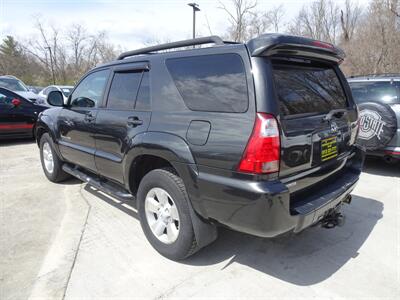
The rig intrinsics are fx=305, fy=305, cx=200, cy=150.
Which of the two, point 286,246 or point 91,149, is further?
point 91,149

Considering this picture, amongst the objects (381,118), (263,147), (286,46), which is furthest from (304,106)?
(381,118)

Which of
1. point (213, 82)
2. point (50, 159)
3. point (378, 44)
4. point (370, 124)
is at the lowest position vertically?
point (50, 159)

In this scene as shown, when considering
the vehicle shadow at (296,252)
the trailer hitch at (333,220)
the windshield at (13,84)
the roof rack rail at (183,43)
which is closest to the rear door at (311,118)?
the trailer hitch at (333,220)

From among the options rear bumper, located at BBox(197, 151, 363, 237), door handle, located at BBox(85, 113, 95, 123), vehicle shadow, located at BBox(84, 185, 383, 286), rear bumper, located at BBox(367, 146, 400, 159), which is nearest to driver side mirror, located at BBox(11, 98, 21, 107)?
door handle, located at BBox(85, 113, 95, 123)

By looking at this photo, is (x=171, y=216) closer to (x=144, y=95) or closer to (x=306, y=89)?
(x=144, y=95)

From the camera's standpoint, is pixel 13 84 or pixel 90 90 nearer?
pixel 90 90

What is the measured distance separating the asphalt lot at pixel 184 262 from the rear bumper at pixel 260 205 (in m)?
0.56

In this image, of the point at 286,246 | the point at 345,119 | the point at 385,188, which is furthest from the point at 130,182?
the point at 385,188

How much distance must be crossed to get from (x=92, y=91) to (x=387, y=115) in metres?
4.36

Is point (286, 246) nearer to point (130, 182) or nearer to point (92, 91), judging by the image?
point (130, 182)

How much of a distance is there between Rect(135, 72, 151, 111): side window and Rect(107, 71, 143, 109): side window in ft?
0.27

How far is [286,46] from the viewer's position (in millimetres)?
2242

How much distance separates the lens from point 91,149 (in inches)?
151

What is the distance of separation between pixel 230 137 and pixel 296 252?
1519 millimetres
